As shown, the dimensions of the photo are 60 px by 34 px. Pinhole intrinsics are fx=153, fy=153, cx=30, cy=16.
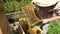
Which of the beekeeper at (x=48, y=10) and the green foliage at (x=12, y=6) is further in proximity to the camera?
the green foliage at (x=12, y=6)

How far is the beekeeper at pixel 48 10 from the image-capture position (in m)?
1.37

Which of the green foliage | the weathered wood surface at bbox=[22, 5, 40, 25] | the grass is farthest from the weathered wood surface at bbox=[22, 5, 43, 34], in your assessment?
the green foliage

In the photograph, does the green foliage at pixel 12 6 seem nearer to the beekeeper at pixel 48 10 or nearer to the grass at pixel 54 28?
the grass at pixel 54 28

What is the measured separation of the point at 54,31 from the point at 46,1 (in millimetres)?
832

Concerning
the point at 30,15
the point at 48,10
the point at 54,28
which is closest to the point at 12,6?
the point at 54,28

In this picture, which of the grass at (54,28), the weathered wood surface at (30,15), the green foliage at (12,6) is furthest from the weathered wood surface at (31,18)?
the green foliage at (12,6)

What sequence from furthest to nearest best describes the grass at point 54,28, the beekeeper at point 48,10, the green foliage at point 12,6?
the green foliage at point 12,6, the grass at point 54,28, the beekeeper at point 48,10

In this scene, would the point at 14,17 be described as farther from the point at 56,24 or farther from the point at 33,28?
the point at 33,28

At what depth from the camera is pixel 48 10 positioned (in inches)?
54.7

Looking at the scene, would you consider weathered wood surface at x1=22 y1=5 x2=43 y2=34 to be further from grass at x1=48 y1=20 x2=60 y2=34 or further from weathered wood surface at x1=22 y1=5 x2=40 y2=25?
grass at x1=48 y1=20 x2=60 y2=34

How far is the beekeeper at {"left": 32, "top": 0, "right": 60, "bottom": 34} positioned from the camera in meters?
1.37

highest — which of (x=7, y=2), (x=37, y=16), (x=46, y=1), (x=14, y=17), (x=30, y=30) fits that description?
(x=46, y=1)

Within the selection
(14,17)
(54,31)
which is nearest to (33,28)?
(54,31)

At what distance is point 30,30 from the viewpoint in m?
1.41
